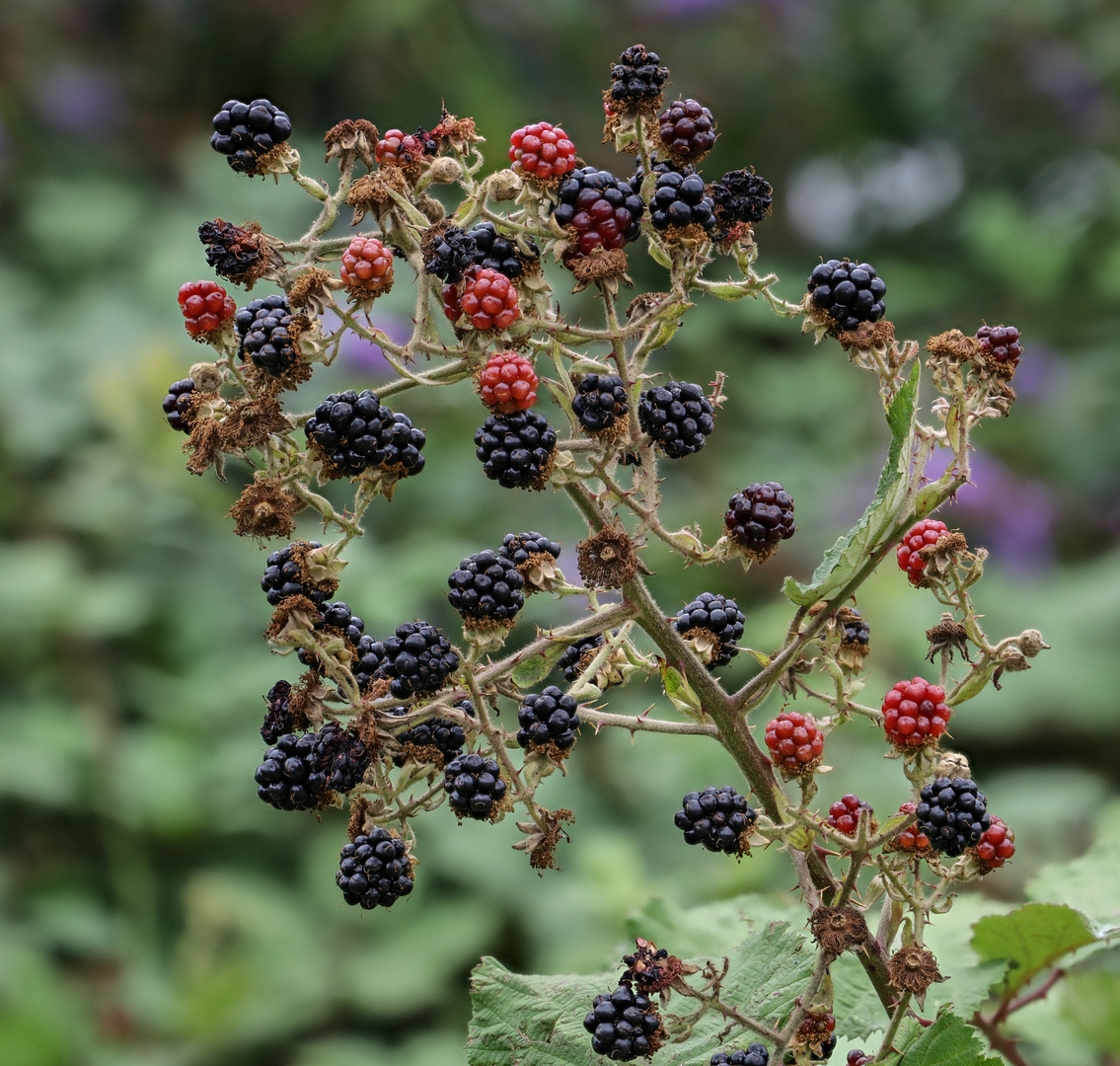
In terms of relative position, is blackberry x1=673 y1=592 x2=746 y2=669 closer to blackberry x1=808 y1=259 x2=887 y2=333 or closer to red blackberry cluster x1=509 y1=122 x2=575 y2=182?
blackberry x1=808 y1=259 x2=887 y2=333

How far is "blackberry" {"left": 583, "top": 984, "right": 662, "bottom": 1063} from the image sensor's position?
146 cm

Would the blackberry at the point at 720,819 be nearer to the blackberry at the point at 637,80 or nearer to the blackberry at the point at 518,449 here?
the blackberry at the point at 518,449

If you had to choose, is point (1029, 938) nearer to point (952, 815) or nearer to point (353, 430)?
point (952, 815)

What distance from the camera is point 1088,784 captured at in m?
5.17

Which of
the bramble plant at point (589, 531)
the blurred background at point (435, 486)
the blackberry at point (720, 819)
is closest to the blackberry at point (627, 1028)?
the bramble plant at point (589, 531)

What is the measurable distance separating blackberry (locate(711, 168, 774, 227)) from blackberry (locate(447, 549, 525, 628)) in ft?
1.88

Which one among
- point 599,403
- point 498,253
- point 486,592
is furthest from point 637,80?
point 486,592

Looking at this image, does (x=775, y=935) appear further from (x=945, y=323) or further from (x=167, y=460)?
(x=945, y=323)

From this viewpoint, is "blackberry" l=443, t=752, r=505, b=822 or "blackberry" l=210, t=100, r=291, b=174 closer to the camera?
"blackberry" l=443, t=752, r=505, b=822

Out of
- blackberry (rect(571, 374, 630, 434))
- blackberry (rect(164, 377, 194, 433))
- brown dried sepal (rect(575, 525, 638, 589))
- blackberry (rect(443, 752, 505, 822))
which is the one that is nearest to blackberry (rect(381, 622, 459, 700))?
blackberry (rect(443, 752, 505, 822))

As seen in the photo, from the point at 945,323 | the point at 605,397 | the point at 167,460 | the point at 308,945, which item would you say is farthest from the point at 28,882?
the point at 945,323

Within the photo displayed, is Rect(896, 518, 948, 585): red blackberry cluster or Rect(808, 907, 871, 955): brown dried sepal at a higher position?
Rect(896, 518, 948, 585): red blackberry cluster

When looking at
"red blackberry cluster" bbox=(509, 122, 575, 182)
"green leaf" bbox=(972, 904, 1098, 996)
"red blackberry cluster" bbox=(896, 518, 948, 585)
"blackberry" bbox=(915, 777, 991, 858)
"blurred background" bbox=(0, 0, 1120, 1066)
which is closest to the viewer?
"blackberry" bbox=(915, 777, 991, 858)

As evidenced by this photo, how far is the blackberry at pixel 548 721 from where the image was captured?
60.7 inches
